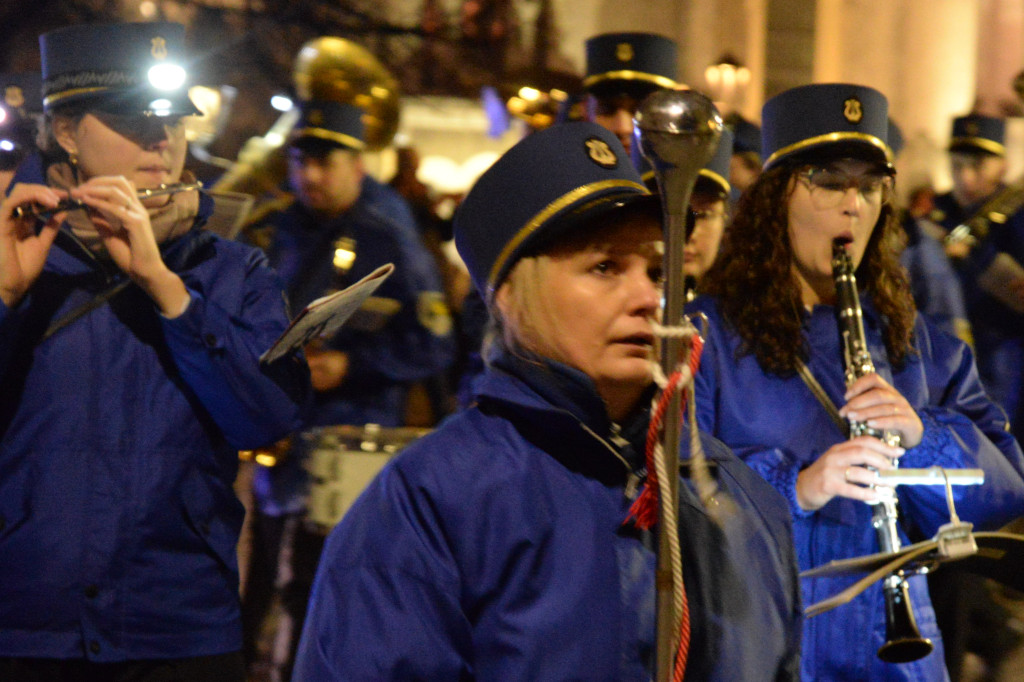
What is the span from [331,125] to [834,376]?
3699mm

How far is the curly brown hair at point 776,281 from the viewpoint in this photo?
12.0 feet

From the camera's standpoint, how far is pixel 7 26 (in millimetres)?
10523

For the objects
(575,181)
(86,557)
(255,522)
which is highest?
(575,181)

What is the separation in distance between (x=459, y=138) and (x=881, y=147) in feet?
39.5

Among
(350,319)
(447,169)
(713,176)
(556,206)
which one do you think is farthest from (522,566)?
(447,169)

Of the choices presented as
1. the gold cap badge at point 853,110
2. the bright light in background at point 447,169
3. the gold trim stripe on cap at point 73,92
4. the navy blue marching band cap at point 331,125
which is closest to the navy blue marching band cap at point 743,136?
the navy blue marching band cap at point 331,125

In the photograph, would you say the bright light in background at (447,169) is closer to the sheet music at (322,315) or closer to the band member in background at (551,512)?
the sheet music at (322,315)

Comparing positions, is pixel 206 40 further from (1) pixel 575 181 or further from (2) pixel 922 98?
(1) pixel 575 181

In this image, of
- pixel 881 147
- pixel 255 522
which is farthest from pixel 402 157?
pixel 881 147

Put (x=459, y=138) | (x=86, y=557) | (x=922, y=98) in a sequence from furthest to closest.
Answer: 1. (x=459, y=138)
2. (x=922, y=98)
3. (x=86, y=557)

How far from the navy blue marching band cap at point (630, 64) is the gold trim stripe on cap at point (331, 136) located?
1338 mm

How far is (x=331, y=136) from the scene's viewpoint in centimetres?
651

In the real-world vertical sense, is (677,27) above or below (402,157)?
above

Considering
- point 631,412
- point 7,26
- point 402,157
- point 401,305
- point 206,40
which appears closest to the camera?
point 631,412
